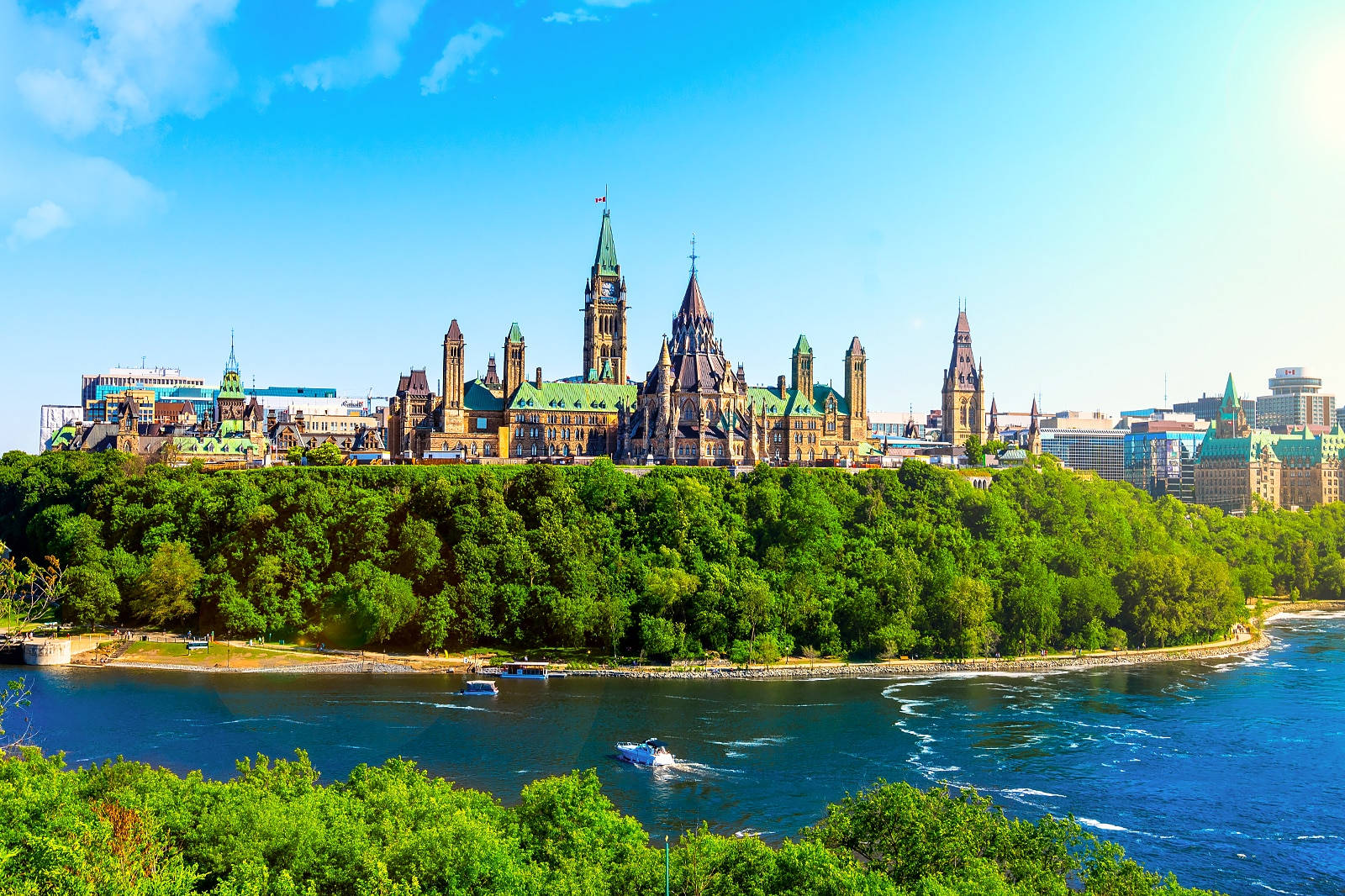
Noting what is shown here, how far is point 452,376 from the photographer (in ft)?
502

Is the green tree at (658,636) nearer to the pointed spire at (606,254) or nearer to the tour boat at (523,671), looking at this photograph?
the tour boat at (523,671)

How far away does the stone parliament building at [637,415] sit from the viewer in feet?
492

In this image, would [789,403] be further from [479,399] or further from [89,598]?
[89,598]

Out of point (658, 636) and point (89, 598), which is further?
point (89, 598)

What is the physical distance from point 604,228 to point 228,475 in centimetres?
8188

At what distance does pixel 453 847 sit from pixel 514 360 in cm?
12403

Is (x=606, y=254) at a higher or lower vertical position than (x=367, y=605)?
higher

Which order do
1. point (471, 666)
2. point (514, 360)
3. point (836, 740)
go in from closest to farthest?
point (836, 740) < point (471, 666) < point (514, 360)

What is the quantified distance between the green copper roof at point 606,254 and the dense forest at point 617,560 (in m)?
61.4

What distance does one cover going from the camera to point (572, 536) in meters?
112

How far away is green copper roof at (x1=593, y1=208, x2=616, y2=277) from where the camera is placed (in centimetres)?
18600

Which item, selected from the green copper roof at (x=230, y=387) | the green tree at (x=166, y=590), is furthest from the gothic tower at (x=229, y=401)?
the green tree at (x=166, y=590)

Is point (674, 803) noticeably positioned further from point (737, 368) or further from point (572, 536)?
point (737, 368)

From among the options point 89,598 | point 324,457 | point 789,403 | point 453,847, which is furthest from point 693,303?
point 453,847
